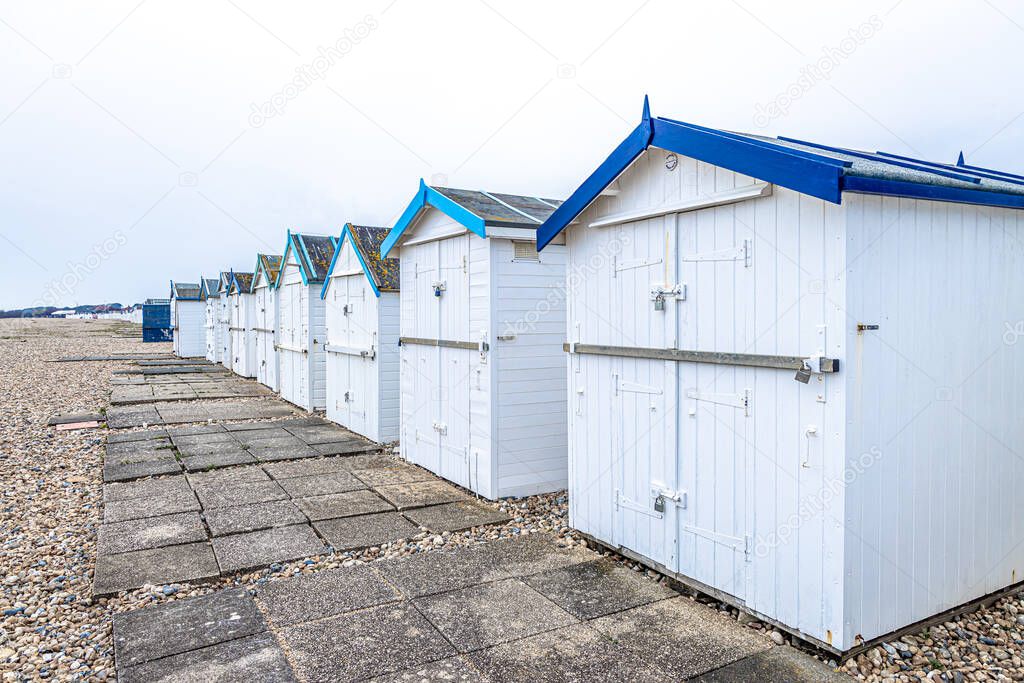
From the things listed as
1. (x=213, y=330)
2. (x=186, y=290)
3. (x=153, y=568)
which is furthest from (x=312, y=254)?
(x=186, y=290)

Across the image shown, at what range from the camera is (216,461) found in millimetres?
9102

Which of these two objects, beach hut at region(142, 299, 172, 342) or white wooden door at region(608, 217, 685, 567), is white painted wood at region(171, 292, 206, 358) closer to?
beach hut at region(142, 299, 172, 342)

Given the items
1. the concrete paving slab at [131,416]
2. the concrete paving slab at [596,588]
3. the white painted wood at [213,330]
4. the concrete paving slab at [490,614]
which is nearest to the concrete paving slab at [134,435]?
the concrete paving slab at [131,416]

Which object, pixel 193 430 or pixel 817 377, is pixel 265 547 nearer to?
pixel 817 377

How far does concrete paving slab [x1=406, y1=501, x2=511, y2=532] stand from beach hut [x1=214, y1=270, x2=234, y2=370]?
751 inches

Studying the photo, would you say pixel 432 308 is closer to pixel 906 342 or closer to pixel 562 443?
pixel 562 443

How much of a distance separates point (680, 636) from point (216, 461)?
6.99 meters

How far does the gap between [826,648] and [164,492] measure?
6622 mm

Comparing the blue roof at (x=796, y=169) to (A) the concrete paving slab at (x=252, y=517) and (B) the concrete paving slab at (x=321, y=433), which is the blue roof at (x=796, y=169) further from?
(B) the concrete paving slab at (x=321, y=433)

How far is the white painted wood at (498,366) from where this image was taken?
23.7 ft

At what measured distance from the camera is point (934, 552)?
4086mm

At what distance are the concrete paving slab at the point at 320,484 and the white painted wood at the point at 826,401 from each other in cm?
378

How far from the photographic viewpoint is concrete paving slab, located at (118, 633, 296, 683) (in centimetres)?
362

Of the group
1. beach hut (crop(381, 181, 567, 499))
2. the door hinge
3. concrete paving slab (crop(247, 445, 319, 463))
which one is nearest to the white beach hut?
concrete paving slab (crop(247, 445, 319, 463))
